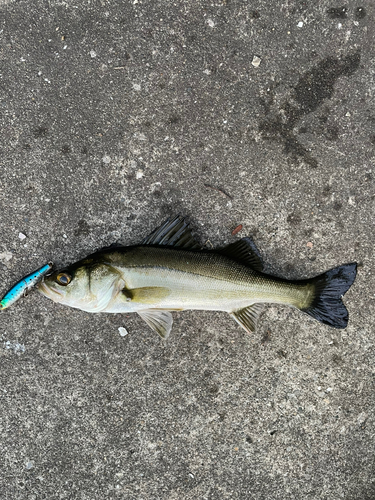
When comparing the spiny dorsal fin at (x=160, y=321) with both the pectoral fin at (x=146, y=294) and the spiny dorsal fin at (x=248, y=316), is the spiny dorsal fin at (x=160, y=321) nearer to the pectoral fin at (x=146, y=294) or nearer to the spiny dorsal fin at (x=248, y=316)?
the pectoral fin at (x=146, y=294)

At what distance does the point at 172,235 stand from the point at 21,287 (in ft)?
5.35

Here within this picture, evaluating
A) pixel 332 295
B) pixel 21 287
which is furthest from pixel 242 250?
pixel 21 287

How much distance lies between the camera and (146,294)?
3225 mm

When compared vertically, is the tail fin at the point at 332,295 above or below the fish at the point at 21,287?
below

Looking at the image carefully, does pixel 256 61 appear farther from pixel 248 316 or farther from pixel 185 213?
pixel 248 316

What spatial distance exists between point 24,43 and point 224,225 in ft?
9.17

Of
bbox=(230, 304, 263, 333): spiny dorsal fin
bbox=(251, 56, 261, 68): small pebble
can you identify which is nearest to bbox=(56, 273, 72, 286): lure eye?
bbox=(230, 304, 263, 333): spiny dorsal fin

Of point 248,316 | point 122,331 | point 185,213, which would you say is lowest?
point 248,316

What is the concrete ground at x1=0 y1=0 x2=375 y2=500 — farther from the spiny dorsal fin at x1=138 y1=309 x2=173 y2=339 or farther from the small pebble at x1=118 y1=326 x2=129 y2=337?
the spiny dorsal fin at x1=138 y1=309 x2=173 y2=339

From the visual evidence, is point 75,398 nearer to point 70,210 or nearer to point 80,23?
point 70,210

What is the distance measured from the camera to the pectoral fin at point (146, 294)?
3.21 metres

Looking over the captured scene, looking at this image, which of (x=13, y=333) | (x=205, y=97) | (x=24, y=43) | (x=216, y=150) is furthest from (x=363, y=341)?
(x=24, y=43)

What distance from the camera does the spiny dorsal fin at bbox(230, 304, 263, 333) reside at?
343 cm

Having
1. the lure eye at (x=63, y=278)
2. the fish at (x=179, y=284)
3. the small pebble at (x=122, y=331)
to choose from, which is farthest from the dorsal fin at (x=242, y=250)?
the lure eye at (x=63, y=278)
